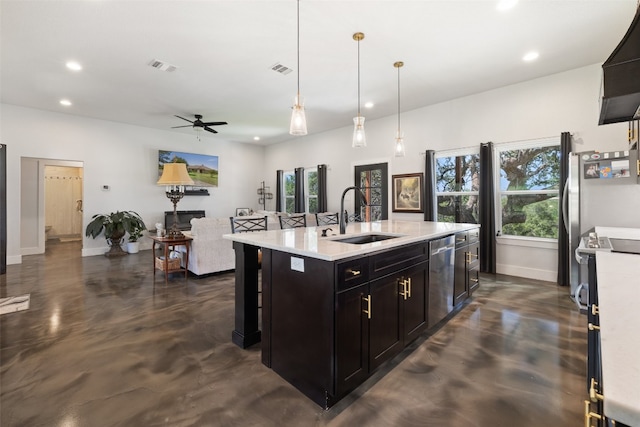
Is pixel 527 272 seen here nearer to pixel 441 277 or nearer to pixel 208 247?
pixel 441 277

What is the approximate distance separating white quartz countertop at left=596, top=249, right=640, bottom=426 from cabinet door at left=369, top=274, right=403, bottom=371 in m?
1.15

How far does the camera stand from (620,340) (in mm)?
676

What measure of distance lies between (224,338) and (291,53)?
3359 millimetres

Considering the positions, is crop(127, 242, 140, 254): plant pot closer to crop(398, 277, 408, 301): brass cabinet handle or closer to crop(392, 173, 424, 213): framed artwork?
crop(392, 173, 424, 213): framed artwork

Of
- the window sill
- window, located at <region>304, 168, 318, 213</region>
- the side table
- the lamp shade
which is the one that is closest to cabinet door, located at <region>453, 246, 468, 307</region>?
the window sill

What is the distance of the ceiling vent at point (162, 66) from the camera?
3.88 meters

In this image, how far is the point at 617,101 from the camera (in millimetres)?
1724

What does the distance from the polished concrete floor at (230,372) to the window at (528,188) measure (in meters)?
1.44

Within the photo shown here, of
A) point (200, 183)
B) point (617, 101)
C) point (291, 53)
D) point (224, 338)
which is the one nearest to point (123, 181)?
point (200, 183)

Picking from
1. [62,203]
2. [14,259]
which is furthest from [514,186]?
[62,203]

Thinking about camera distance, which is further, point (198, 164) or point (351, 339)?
point (198, 164)

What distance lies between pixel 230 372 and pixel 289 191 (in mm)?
7143

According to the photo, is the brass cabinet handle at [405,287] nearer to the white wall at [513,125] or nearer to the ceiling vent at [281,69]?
the white wall at [513,125]

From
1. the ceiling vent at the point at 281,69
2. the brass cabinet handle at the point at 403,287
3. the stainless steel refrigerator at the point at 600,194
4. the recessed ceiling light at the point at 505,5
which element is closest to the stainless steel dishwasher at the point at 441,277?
the brass cabinet handle at the point at 403,287
